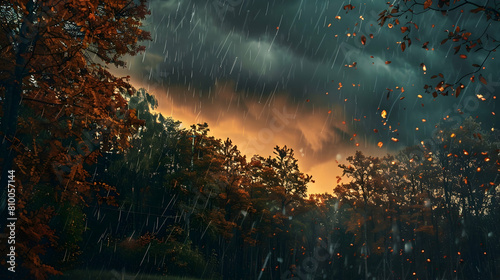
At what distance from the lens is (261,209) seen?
1235 inches

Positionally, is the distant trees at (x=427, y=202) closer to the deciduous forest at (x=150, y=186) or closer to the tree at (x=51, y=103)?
the deciduous forest at (x=150, y=186)

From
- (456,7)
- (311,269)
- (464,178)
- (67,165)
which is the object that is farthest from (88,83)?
(311,269)

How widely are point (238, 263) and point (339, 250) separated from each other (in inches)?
872

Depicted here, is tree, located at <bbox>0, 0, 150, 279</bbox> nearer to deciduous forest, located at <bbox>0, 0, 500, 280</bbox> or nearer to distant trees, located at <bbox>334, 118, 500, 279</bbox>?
deciduous forest, located at <bbox>0, 0, 500, 280</bbox>

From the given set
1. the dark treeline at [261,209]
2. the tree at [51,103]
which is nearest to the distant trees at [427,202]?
the dark treeline at [261,209]

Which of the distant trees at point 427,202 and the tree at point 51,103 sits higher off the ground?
the distant trees at point 427,202

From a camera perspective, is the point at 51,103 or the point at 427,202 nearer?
the point at 51,103

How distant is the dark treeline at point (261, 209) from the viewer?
23547 mm

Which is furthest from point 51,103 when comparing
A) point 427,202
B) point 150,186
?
point 427,202

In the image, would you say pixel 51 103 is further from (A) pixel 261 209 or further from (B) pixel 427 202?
(B) pixel 427 202

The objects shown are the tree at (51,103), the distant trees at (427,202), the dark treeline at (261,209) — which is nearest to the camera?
the tree at (51,103)

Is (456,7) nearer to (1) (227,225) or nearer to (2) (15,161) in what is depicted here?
(2) (15,161)

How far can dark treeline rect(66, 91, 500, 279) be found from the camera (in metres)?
23.5

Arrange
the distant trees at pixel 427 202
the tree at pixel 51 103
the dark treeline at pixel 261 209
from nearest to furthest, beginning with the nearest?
the tree at pixel 51 103, the dark treeline at pixel 261 209, the distant trees at pixel 427 202
